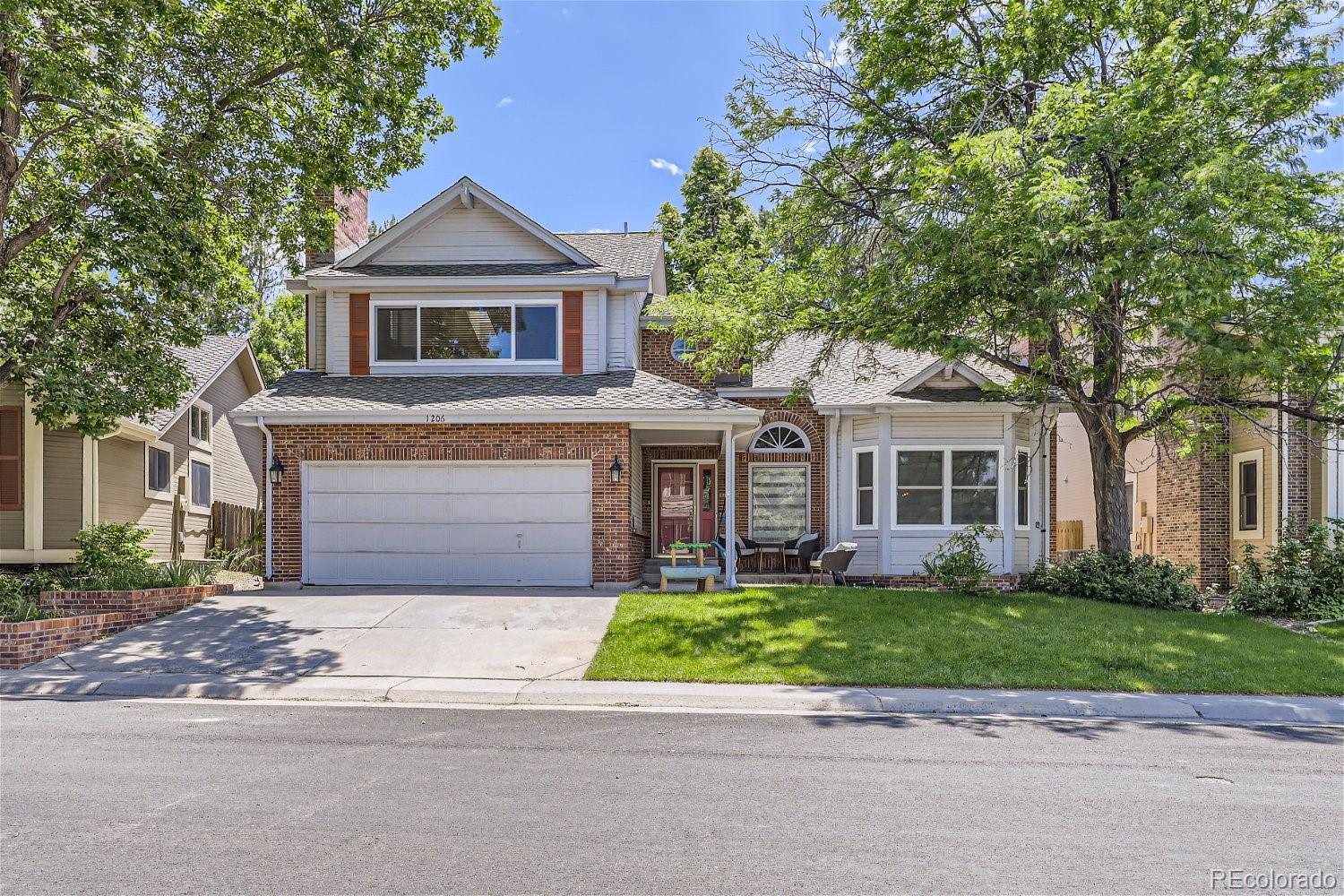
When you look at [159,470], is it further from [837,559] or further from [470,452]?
[837,559]

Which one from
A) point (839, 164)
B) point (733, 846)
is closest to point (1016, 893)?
point (733, 846)

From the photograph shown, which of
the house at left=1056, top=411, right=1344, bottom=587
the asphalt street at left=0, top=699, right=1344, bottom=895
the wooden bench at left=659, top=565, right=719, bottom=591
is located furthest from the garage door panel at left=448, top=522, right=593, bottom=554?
the house at left=1056, top=411, right=1344, bottom=587

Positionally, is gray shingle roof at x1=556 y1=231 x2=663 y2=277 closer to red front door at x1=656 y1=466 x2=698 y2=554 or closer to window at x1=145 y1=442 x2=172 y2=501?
red front door at x1=656 y1=466 x2=698 y2=554

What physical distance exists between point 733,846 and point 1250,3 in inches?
533

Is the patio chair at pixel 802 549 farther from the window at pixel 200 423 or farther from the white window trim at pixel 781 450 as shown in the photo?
the window at pixel 200 423

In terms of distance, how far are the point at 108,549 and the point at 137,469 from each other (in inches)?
158

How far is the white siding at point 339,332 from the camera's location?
54.4 ft

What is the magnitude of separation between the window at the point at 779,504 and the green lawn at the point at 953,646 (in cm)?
496

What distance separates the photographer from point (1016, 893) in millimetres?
4145

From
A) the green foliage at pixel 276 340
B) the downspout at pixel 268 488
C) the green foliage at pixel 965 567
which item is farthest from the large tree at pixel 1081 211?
the green foliage at pixel 276 340

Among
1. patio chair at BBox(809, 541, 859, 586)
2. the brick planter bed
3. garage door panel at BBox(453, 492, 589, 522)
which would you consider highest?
garage door panel at BBox(453, 492, 589, 522)

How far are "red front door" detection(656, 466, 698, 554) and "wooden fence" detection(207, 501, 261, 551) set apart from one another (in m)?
9.98

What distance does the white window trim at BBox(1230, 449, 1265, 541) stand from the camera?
16500mm

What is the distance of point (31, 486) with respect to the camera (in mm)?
15625
